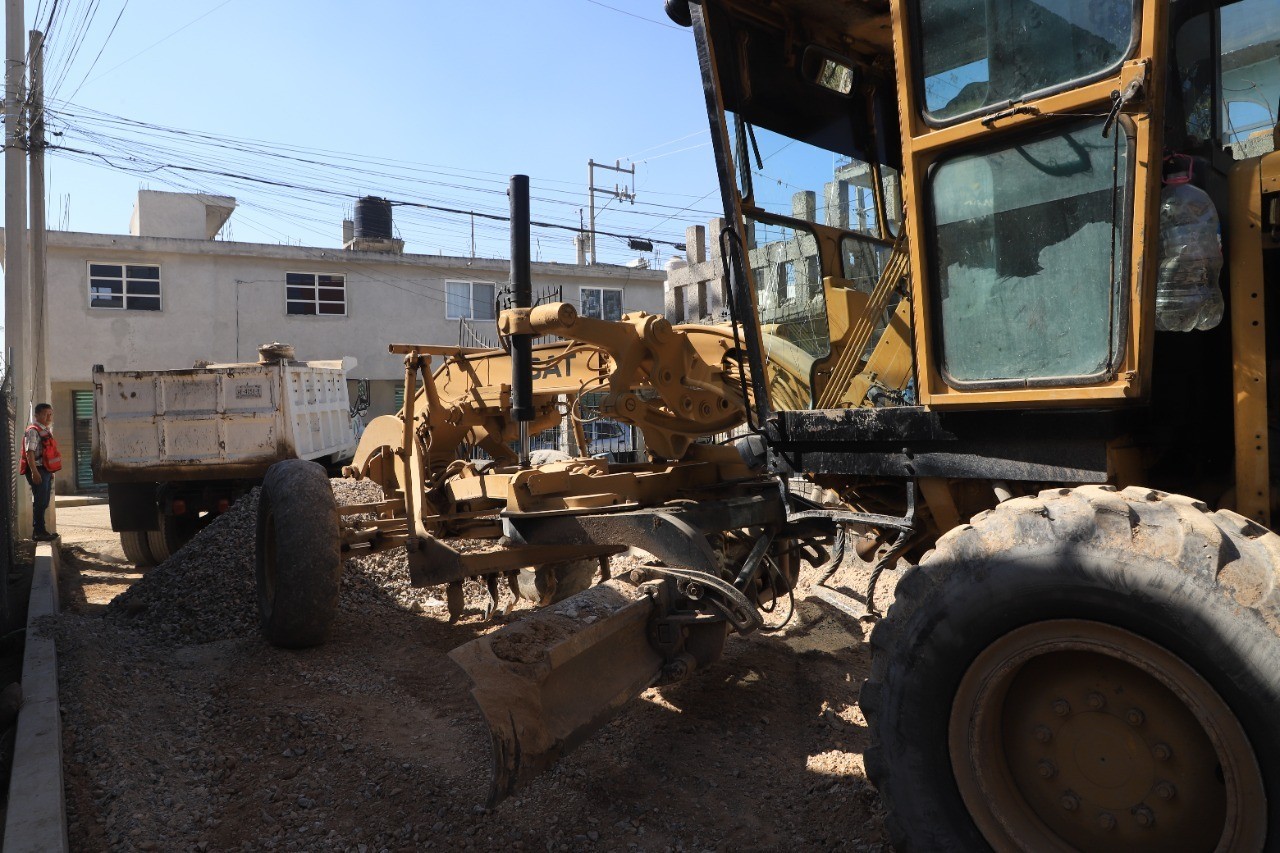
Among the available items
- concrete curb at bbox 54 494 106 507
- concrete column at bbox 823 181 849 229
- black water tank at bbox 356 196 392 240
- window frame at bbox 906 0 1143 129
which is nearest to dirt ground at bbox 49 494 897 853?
concrete column at bbox 823 181 849 229

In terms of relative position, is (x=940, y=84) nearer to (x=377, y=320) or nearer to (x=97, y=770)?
(x=97, y=770)

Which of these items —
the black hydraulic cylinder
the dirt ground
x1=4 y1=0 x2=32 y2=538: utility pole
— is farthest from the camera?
x1=4 y1=0 x2=32 y2=538: utility pole

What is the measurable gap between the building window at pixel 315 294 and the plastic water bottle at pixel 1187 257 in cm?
2208

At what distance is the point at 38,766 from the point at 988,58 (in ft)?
14.3

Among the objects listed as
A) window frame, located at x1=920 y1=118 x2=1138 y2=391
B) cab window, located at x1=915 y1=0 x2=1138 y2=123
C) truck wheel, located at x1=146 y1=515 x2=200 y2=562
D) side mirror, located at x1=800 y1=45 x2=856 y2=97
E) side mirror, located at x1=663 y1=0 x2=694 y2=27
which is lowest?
truck wheel, located at x1=146 y1=515 x2=200 y2=562

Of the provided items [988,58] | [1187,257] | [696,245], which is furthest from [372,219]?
[1187,257]

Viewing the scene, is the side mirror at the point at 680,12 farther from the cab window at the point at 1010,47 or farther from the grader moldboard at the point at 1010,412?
the cab window at the point at 1010,47

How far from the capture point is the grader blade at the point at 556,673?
3.29 metres

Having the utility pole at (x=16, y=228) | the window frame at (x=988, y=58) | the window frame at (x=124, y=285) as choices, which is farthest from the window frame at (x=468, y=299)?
the window frame at (x=988, y=58)

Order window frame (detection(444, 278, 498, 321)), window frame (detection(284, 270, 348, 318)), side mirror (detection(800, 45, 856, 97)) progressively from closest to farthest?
side mirror (detection(800, 45, 856, 97)) → window frame (detection(284, 270, 348, 318)) → window frame (detection(444, 278, 498, 321))

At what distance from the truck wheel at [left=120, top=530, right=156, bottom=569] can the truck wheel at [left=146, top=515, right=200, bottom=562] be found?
5 cm

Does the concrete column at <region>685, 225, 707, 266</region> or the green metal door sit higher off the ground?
the concrete column at <region>685, 225, 707, 266</region>

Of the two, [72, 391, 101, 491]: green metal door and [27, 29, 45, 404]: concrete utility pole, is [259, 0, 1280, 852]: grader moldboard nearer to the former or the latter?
[27, 29, 45, 404]: concrete utility pole

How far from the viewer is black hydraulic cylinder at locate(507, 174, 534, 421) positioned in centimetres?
485
